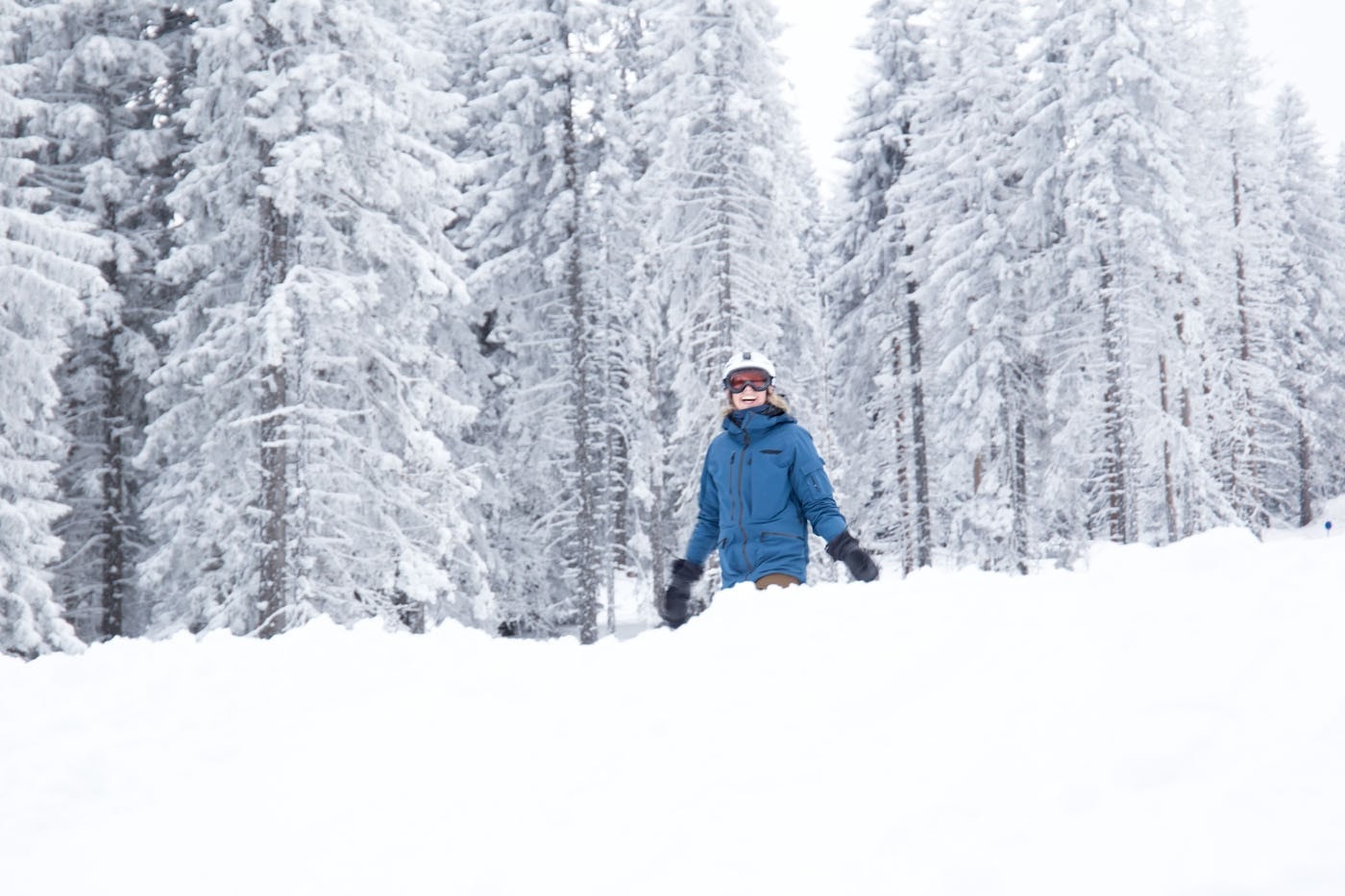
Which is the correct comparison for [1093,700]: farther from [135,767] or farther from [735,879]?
[135,767]

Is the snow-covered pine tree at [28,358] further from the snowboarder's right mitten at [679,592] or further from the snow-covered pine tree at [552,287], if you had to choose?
the snowboarder's right mitten at [679,592]

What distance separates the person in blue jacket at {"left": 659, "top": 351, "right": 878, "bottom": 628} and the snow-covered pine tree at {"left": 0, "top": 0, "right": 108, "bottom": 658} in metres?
10.2

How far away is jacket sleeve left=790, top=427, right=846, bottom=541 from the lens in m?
5.75

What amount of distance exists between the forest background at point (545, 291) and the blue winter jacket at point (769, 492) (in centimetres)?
863

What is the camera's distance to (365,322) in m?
14.4

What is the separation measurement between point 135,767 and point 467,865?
2.11 metres

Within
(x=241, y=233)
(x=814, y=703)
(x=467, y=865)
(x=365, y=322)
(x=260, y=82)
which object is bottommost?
(x=467, y=865)

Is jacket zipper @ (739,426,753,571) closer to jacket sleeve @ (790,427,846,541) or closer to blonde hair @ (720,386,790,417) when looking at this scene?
blonde hair @ (720,386,790,417)

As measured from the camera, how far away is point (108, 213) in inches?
623

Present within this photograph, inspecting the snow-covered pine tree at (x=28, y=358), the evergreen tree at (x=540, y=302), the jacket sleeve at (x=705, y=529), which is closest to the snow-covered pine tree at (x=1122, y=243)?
the evergreen tree at (x=540, y=302)

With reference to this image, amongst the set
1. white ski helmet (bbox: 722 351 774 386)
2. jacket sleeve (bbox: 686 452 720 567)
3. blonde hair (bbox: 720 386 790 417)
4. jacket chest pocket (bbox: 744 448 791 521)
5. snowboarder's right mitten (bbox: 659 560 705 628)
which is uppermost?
white ski helmet (bbox: 722 351 774 386)

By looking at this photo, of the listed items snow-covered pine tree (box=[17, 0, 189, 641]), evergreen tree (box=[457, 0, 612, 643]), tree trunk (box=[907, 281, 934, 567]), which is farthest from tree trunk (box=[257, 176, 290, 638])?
tree trunk (box=[907, 281, 934, 567])

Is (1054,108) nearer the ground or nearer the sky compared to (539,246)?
nearer the sky

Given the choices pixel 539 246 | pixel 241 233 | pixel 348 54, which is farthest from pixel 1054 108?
pixel 241 233
